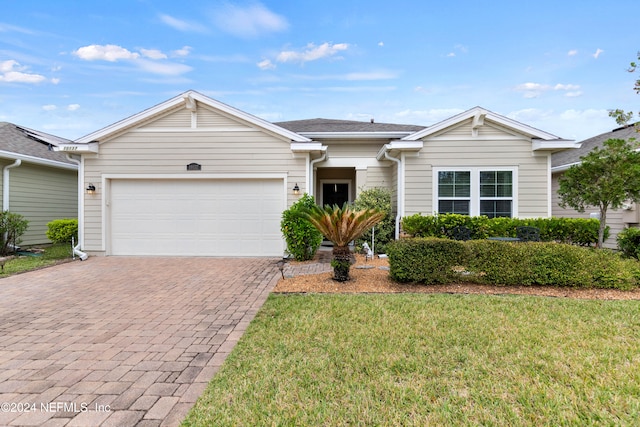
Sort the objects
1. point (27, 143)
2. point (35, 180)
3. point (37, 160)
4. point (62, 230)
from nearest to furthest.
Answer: point (62, 230)
point (37, 160)
point (35, 180)
point (27, 143)

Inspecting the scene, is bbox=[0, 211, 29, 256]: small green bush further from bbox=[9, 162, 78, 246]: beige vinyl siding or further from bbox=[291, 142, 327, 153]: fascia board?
bbox=[291, 142, 327, 153]: fascia board

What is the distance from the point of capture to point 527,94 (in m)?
15.0

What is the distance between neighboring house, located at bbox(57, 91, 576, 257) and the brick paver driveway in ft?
8.41

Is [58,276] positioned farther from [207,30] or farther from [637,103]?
[637,103]

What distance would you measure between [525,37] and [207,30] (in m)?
11.4

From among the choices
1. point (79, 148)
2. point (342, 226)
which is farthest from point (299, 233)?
point (79, 148)

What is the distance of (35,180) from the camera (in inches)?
448

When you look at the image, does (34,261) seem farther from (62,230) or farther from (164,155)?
(164,155)

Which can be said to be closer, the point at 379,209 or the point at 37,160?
the point at 379,209

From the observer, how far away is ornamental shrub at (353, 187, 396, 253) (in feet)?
31.8

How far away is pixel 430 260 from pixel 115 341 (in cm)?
501

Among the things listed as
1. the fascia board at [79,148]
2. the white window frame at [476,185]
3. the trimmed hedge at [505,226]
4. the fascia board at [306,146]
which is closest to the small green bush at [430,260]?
the trimmed hedge at [505,226]

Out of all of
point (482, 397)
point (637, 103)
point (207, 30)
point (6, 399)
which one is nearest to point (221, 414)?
point (6, 399)

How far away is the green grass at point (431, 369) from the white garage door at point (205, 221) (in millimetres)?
5190
